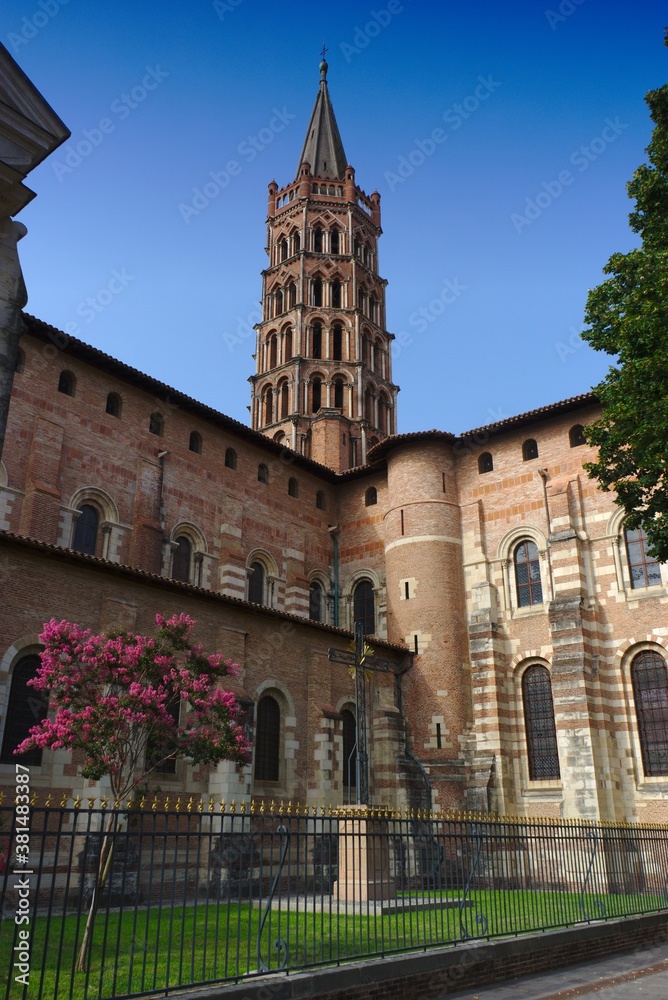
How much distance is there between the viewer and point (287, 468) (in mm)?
32438

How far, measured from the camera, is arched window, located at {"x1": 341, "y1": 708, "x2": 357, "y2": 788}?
84.8 feet

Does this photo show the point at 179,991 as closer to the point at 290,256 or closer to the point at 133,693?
the point at 133,693

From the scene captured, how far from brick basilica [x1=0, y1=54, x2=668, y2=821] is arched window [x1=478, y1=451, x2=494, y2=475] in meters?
0.14

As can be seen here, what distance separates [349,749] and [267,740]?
393 cm

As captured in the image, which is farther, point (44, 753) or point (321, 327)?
point (321, 327)

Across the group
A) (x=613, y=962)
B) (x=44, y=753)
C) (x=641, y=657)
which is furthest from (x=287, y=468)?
(x=613, y=962)

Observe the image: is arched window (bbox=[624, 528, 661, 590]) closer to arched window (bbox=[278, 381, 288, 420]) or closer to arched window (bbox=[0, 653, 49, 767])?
arched window (bbox=[0, 653, 49, 767])

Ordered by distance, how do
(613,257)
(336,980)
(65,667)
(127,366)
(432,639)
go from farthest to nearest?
1. (432,639)
2. (127,366)
3. (613,257)
4. (65,667)
5. (336,980)

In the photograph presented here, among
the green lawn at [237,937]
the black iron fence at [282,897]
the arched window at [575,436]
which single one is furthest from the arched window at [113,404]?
the green lawn at [237,937]

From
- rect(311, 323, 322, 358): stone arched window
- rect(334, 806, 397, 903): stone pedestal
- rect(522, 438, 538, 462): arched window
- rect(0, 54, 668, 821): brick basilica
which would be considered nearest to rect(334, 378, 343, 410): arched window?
rect(311, 323, 322, 358): stone arched window

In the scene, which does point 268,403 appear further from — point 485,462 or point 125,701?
point 125,701

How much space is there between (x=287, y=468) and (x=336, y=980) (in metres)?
24.4

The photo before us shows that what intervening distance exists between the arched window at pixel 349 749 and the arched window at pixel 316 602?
248 inches

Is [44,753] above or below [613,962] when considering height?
above
